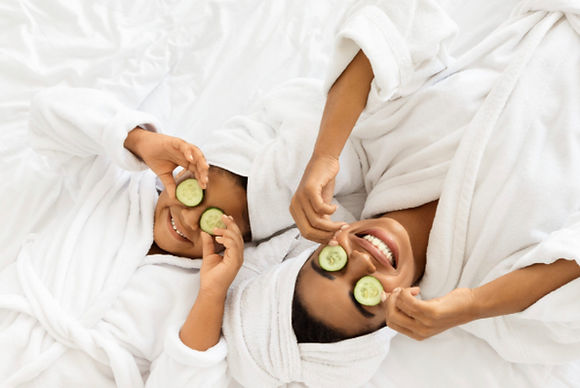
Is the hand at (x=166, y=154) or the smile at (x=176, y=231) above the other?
the hand at (x=166, y=154)

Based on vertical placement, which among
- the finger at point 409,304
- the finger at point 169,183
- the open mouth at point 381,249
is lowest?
the finger at point 409,304

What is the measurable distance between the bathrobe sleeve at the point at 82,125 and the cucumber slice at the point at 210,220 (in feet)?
0.84

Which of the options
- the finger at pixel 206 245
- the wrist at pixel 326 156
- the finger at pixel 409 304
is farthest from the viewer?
the finger at pixel 206 245

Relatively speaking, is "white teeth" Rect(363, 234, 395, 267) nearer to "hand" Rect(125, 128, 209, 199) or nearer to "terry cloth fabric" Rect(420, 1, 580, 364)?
"terry cloth fabric" Rect(420, 1, 580, 364)

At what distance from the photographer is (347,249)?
1.31 meters

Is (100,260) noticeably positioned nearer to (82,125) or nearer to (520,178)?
(82,125)

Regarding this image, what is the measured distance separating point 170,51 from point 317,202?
966 mm

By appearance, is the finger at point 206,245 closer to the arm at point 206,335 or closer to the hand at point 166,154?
the arm at point 206,335

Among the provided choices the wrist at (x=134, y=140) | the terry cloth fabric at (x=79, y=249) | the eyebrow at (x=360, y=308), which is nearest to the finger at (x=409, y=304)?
the eyebrow at (x=360, y=308)

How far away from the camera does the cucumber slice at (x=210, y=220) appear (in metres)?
1.48

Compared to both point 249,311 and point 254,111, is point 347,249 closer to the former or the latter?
point 249,311

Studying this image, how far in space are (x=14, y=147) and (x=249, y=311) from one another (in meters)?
0.98

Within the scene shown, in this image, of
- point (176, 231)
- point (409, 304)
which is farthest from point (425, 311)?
point (176, 231)

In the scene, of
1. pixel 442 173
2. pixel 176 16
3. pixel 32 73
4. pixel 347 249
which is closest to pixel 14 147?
pixel 32 73
